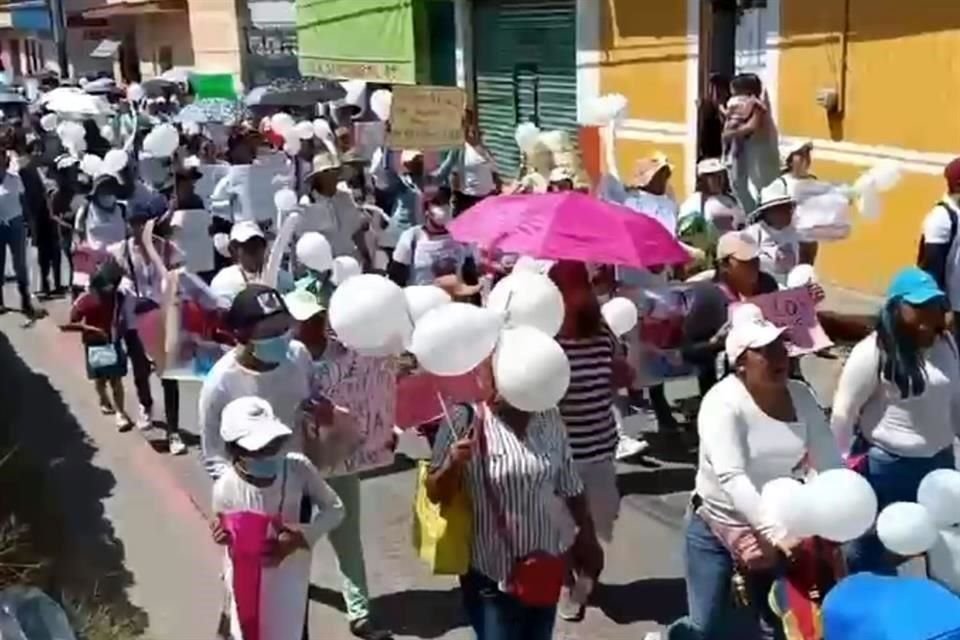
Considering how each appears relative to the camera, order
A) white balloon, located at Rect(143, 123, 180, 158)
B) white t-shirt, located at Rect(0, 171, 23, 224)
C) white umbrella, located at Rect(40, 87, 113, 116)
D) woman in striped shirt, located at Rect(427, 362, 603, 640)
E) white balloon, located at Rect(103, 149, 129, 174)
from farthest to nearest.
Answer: white umbrella, located at Rect(40, 87, 113, 116) < white t-shirt, located at Rect(0, 171, 23, 224) < white balloon, located at Rect(143, 123, 180, 158) < white balloon, located at Rect(103, 149, 129, 174) < woman in striped shirt, located at Rect(427, 362, 603, 640)

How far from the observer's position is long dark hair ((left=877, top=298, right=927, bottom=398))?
4.92 meters

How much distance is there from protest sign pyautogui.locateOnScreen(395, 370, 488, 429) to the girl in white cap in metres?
0.52

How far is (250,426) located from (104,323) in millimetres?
4783

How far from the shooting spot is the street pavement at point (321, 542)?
6.04 metres

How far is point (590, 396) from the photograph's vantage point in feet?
17.9

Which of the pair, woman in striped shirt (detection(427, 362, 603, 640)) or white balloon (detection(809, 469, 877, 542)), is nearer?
white balloon (detection(809, 469, 877, 542))

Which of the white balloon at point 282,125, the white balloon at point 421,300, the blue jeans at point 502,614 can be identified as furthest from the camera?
the white balloon at point 282,125

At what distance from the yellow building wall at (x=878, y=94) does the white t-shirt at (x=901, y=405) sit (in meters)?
6.26

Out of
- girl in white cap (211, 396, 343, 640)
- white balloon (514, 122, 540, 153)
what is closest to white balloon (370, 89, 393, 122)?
white balloon (514, 122, 540, 153)

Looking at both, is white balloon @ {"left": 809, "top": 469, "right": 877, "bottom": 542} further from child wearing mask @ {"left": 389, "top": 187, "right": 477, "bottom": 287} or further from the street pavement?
child wearing mask @ {"left": 389, "top": 187, "right": 477, "bottom": 287}

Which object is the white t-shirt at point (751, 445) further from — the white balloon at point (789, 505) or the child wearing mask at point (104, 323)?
the child wearing mask at point (104, 323)

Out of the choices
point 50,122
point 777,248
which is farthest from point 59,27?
point 777,248

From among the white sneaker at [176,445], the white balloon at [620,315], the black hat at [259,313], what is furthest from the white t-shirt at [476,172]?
the black hat at [259,313]

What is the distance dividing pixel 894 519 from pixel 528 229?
8.27 feet
